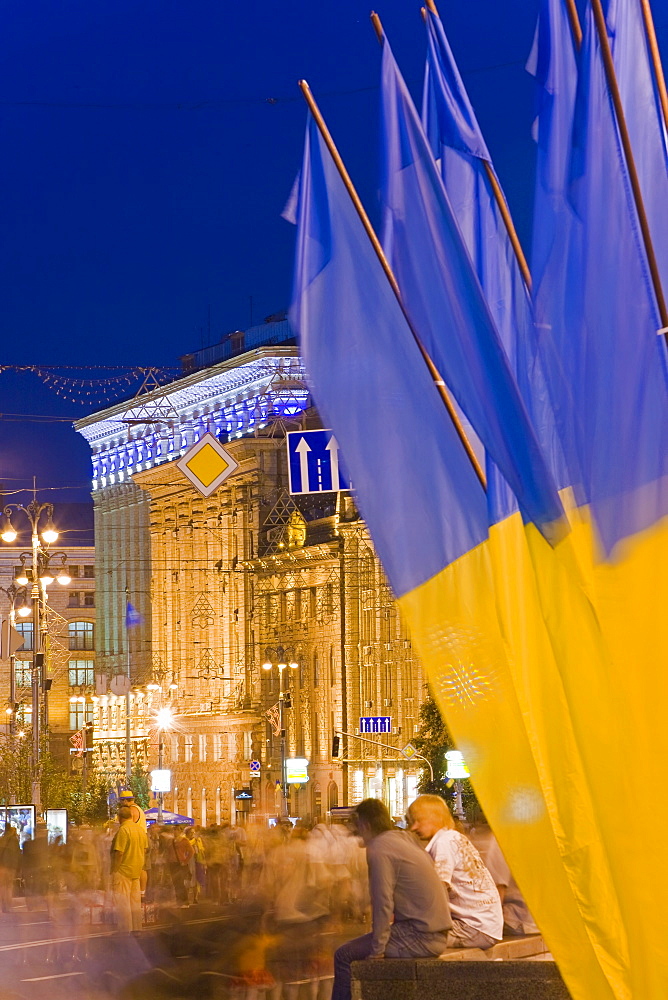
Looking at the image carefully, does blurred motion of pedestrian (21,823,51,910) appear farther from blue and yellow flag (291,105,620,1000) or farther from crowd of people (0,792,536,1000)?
blue and yellow flag (291,105,620,1000)

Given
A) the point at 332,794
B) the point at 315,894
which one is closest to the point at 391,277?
the point at 315,894

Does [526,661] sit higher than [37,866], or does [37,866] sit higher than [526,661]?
[526,661]

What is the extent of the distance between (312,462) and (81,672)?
87155 millimetres

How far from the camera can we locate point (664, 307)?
561 centimetres

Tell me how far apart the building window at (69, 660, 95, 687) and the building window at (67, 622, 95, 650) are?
123 centimetres

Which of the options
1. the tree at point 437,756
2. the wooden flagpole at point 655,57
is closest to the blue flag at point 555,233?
the wooden flagpole at point 655,57

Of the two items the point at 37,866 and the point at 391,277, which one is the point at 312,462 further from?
the point at 391,277

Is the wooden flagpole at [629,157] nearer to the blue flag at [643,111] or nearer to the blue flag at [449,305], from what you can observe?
the blue flag at [643,111]

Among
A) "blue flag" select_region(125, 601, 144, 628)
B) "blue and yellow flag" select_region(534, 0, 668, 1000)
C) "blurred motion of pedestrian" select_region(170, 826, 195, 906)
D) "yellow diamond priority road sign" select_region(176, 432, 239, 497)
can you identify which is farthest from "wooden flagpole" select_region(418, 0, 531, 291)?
"blue flag" select_region(125, 601, 144, 628)

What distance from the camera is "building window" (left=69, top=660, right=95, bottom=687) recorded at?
11125 centimetres

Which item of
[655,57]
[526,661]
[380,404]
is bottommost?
[526,661]

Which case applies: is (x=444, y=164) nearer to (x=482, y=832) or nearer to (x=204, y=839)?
(x=482, y=832)

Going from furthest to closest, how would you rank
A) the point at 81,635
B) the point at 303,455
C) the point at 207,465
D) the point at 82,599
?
the point at 82,599 → the point at 81,635 → the point at 303,455 → the point at 207,465

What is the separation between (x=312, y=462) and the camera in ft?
90.7
